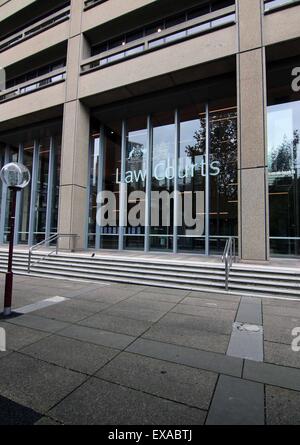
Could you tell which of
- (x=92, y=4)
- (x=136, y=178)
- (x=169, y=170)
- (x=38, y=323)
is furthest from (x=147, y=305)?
(x=92, y=4)

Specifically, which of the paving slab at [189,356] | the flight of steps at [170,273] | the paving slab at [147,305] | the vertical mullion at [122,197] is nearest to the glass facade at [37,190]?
the vertical mullion at [122,197]

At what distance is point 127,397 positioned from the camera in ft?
10.7

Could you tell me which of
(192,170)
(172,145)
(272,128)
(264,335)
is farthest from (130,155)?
(264,335)

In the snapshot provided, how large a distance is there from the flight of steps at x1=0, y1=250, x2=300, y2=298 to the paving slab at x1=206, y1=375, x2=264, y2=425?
513cm

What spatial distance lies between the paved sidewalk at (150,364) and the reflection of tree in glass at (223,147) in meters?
7.38

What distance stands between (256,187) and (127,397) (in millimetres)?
8833

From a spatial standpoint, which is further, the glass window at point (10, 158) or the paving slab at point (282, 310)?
the glass window at point (10, 158)

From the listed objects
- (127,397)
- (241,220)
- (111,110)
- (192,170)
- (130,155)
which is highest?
(111,110)

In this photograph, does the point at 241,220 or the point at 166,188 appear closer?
the point at 241,220

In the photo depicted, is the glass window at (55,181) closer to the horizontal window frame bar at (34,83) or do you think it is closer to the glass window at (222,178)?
the horizontal window frame bar at (34,83)

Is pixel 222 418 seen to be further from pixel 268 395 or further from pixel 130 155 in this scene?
pixel 130 155

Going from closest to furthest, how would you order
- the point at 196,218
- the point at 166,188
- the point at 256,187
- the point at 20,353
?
the point at 20,353, the point at 256,187, the point at 196,218, the point at 166,188

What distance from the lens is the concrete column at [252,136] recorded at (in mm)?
10320
